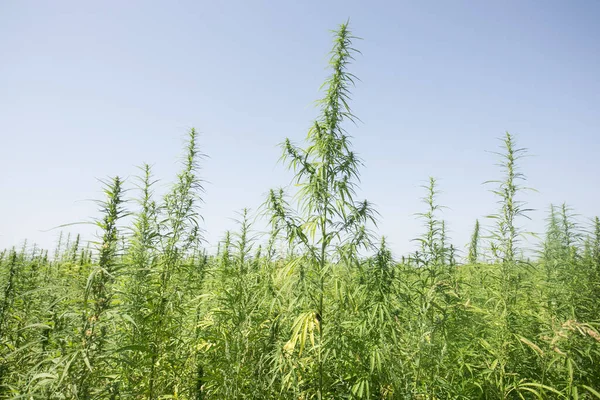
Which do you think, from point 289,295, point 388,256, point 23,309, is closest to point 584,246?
point 388,256

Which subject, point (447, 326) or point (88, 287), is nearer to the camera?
point (88, 287)

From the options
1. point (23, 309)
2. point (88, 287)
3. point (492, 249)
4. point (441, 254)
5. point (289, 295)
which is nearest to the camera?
point (88, 287)

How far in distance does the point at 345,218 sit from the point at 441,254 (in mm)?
2120

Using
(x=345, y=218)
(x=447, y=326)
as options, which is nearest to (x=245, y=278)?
(x=345, y=218)

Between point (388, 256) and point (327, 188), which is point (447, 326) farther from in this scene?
point (327, 188)

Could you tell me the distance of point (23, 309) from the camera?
20.3 feet

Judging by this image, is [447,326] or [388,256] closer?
[388,256]

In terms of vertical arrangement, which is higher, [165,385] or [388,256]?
[388,256]

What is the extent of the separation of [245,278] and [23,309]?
4867 mm

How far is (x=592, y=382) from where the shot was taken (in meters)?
4.65

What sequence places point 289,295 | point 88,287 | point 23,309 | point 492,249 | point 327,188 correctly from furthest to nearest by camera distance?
point 23,309 < point 492,249 < point 327,188 < point 289,295 < point 88,287

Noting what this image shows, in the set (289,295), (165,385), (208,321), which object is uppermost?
(289,295)

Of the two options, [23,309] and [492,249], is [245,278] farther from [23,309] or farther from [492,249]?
[23,309]

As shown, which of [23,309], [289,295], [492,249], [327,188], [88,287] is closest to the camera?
[88,287]
